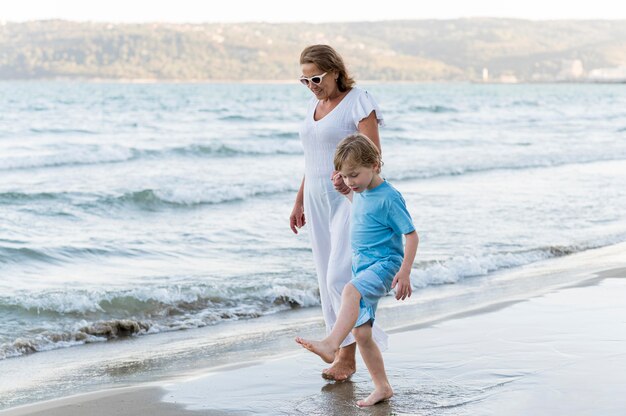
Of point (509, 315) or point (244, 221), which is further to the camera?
point (244, 221)

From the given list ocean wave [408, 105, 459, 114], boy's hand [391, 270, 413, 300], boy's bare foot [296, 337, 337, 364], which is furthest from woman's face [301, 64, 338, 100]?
ocean wave [408, 105, 459, 114]

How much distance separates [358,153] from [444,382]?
4.26ft

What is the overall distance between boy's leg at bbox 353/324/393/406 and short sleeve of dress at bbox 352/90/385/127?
1010 mm

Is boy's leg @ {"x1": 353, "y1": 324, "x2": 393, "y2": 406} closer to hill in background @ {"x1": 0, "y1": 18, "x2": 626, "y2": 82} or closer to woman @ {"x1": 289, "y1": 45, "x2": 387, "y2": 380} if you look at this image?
woman @ {"x1": 289, "y1": 45, "x2": 387, "y2": 380}

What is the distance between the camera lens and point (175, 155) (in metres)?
24.1

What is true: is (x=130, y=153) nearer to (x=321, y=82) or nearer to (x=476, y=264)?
(x=476, y=264)

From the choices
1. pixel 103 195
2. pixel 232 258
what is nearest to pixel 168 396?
pixel 232 258

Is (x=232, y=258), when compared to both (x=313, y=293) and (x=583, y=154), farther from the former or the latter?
(x=583, y=154)

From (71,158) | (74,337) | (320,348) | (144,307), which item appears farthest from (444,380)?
(71,158)

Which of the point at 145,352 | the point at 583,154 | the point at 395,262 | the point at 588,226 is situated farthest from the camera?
the point at 583,154

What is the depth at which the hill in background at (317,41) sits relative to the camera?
4461 inches

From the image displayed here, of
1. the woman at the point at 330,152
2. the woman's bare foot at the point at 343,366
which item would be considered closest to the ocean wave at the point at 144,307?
the woman's bare foot at the point at 343,366

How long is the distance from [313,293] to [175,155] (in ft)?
54.7

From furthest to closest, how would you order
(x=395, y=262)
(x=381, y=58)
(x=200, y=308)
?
(x=381, y=58) < (x=200, y=308) < (x=395, y=262)
